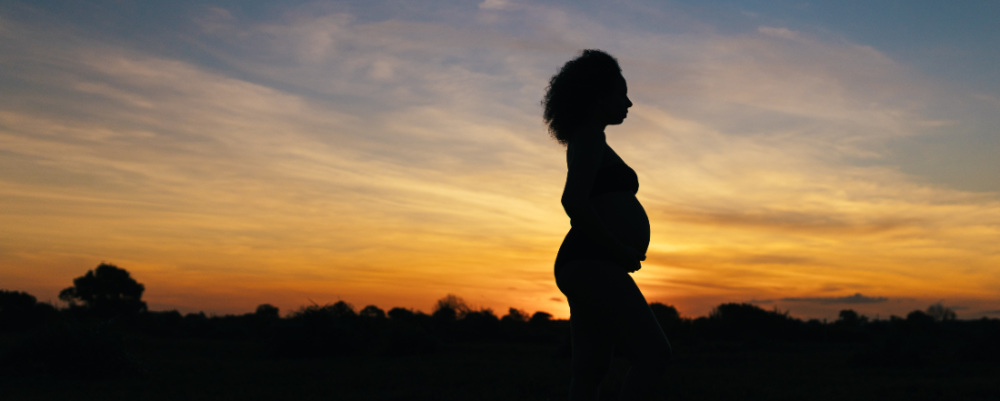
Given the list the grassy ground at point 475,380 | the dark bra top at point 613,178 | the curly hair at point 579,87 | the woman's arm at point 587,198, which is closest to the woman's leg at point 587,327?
the woman's arm at point 587,198

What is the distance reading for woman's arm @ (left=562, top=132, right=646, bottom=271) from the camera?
2.93 meters

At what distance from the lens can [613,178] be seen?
10.5 ft

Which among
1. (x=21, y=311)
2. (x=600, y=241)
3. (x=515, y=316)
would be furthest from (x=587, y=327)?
(x=21, y=311)

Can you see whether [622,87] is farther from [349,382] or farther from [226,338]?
[226,338]

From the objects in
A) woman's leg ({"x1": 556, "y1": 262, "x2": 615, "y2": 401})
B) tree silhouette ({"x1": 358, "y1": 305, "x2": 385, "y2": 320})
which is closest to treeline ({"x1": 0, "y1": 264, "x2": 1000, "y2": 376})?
tree silhouette ({"x1": 358, "y1": 305, "x2": 385, "y2": 320})

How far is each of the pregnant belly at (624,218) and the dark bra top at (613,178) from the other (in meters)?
0.02

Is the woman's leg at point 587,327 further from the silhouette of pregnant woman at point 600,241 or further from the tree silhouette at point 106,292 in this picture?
the tree silhouette at point 106,292

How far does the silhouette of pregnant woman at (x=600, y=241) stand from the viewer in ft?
9.87

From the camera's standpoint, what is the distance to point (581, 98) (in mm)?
3363

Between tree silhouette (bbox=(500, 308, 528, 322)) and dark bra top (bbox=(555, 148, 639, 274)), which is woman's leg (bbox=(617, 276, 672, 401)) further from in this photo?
tree silhouette (bbox=(500, 308, 528, 322))

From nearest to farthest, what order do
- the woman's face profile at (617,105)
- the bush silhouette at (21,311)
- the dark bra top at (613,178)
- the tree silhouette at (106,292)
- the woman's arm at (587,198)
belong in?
1. the woman's arm at (587,198)
2. the dark bra top at (613,178)
3. the woman's face profile at (617,105)
4. the bush silhouette at (21,311)
5. the tree silhouette at (106,292)

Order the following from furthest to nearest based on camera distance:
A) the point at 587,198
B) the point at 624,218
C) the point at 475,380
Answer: the point at 475,380
the point at 624,218
the point at 587,198

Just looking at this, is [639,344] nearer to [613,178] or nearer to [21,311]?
[613,178]

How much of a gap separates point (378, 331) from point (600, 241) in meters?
13.1
